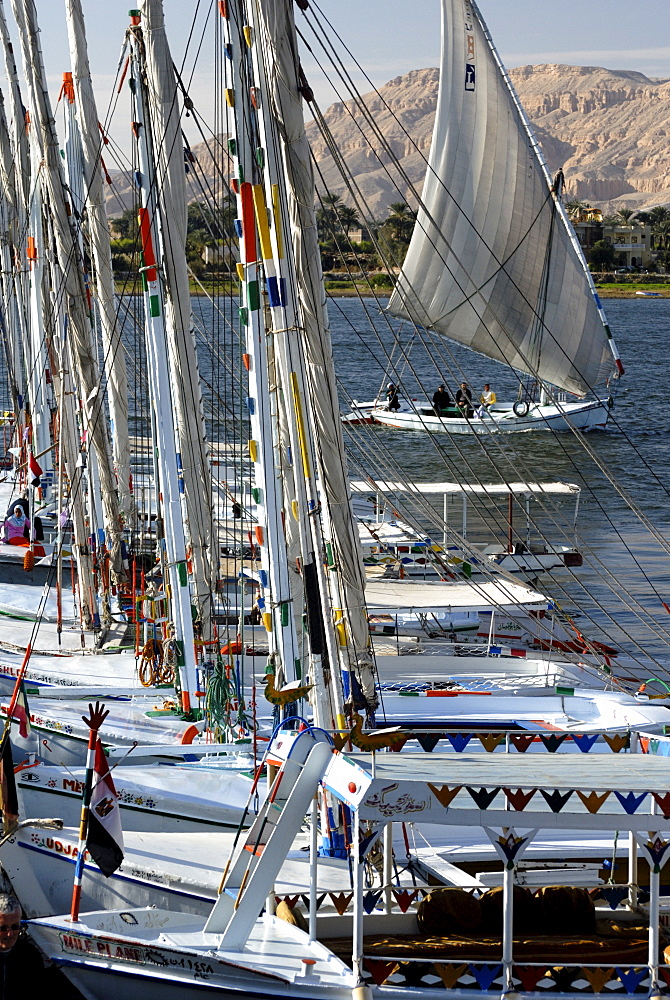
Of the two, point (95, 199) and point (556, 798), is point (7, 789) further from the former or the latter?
point (95, 199)

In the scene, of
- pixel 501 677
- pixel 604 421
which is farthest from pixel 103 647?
pixel 604 421

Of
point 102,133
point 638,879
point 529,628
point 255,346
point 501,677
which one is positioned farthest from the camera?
point 529,628

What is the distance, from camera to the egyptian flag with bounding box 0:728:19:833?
44.1 feet

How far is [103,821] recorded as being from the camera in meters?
12.3

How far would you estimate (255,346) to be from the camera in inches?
580

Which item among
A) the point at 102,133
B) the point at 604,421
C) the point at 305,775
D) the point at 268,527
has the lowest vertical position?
the point at 604,421

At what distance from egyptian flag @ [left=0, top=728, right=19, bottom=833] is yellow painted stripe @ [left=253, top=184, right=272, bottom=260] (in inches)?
217

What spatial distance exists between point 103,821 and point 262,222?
6.28 metres

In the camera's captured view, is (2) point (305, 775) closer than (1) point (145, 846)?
Yes

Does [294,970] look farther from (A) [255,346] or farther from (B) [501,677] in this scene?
(B) [501,677]

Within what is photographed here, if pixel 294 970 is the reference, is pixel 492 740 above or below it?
above

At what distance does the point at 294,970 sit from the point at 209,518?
784 centimetres

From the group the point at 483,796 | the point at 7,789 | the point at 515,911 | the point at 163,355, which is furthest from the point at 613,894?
the point at 163,355

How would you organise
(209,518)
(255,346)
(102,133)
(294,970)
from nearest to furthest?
1. (294,970)
2. (255,346)
3. (209,518)
4. (102,133)
